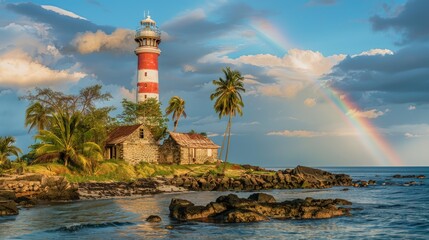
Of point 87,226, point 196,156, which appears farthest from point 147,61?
point 87,226

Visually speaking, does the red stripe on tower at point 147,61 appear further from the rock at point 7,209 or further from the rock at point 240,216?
the rock at point 240,216

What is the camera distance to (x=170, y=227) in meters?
22.0

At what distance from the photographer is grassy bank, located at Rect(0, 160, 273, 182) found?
39.9 metres

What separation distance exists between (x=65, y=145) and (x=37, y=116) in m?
16.3

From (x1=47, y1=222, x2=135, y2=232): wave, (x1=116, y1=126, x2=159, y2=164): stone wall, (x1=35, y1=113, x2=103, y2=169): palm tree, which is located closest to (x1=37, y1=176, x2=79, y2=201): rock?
(x1=35, y1=113, x2=103, y2=169): palm tree

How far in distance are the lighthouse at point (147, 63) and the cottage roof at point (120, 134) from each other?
837 cm

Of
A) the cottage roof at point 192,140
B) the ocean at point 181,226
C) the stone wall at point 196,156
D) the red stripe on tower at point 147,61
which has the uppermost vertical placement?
the red stripe on tower at point 147,61

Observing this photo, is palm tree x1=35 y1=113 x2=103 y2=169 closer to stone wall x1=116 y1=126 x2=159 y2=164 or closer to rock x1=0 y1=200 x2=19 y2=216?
stone wall x1=116 y1=126 x2=159 y2=164

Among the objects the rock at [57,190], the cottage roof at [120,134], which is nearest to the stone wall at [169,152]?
the cottage roof at [120,134]

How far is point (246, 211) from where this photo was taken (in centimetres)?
2444

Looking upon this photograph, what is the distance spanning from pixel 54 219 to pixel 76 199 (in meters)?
11.5

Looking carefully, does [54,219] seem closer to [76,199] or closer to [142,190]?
[76,199]

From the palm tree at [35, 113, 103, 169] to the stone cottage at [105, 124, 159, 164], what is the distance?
39.5 ft

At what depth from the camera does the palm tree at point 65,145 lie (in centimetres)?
4122
